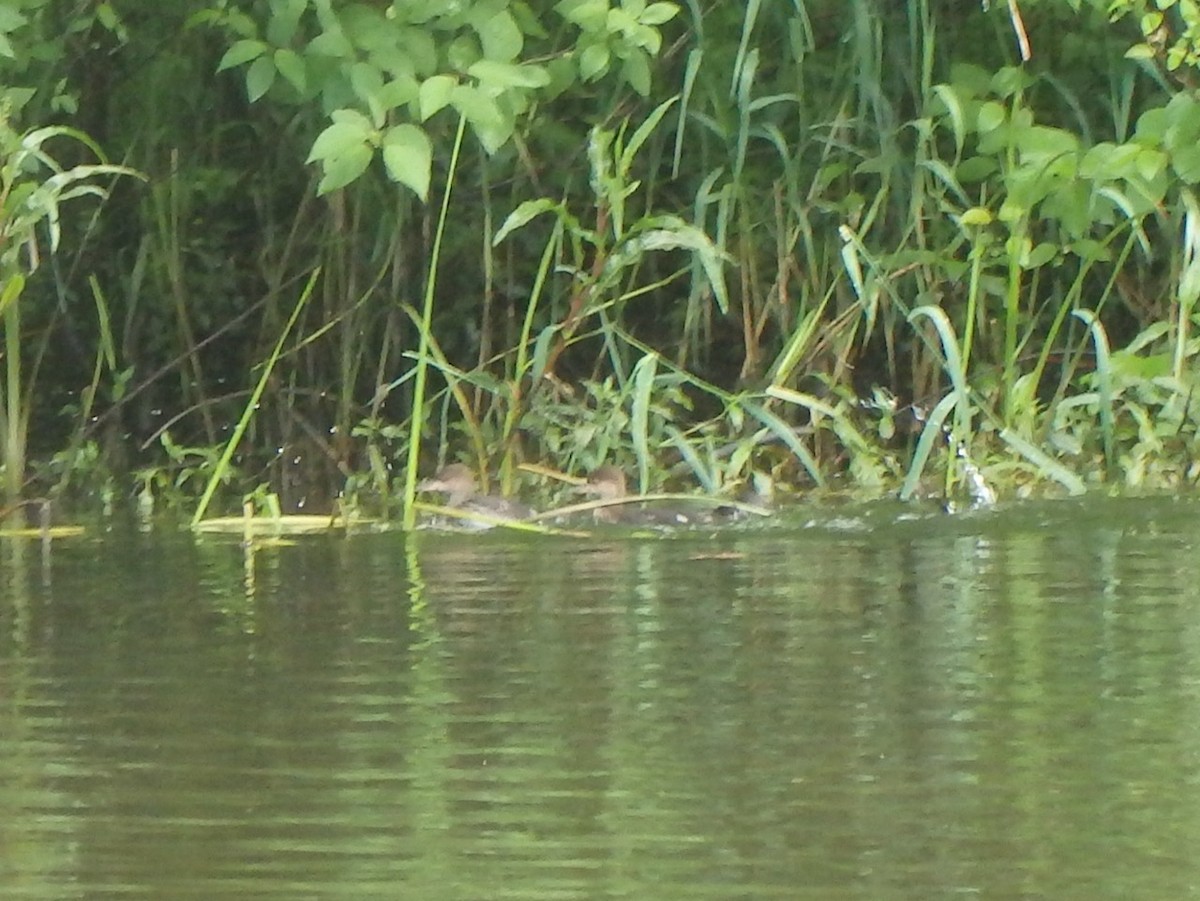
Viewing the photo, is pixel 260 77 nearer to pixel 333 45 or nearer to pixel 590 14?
pixel 333 45

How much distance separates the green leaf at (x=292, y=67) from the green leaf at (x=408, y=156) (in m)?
0.22

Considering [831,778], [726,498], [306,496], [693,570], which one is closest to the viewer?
[831,778]

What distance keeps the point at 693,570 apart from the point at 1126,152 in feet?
5.12

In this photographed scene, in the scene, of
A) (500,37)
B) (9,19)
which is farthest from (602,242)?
(9,19)

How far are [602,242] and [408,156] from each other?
1.62ft

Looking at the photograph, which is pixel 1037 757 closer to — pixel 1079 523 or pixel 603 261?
pixel 1079 523

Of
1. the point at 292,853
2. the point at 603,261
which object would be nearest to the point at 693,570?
the point at 603,261

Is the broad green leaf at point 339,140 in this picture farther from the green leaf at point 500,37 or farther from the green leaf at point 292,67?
the green leaf at point 500,37

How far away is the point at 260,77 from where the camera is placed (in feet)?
13.3

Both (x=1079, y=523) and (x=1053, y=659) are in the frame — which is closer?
(x=1053, y=659)

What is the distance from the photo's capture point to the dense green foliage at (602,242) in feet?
13.6

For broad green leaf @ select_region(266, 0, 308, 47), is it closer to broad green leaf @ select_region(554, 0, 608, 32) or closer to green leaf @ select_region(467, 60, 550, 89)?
green leaf @ select_region(467, 60, 550, 89)

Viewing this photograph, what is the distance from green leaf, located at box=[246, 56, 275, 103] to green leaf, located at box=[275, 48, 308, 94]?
3 centimetres

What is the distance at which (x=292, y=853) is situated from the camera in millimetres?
1716
